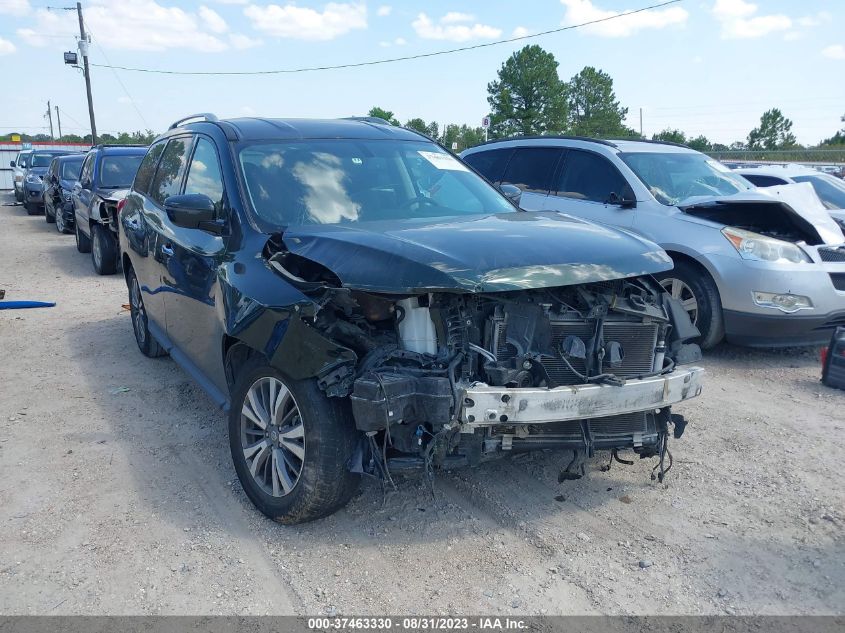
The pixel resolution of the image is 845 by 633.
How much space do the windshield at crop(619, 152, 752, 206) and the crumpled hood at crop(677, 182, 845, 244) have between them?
1.14 ft

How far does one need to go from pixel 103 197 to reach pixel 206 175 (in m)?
7.06

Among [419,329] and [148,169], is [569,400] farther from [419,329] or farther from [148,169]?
[148,169]

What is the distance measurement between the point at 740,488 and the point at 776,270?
283 centimetres

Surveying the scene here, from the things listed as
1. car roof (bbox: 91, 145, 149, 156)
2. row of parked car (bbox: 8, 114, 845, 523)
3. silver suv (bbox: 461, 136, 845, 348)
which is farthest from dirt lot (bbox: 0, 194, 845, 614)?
car roof (bbox: 91, 145, 149, 156)

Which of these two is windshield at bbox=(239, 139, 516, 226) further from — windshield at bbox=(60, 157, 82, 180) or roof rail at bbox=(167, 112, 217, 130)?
windshield at bbox=(60, 157, 82, 180)

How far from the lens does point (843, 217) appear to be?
30.3 ft

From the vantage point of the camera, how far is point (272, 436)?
3514 mm

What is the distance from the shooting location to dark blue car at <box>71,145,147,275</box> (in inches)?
418

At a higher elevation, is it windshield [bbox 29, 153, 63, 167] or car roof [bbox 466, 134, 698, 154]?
car roof [bbox 466, 134, 698, 154]

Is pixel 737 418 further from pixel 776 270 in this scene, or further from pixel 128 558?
pixel 128 558

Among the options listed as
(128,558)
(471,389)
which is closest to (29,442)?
(128,558)

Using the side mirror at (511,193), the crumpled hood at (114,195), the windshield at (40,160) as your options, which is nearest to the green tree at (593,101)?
the windshield at (40,160)

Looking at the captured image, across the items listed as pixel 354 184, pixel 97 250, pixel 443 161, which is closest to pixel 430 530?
pixel 354 184

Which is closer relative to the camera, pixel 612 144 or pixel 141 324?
pixel 141 324
